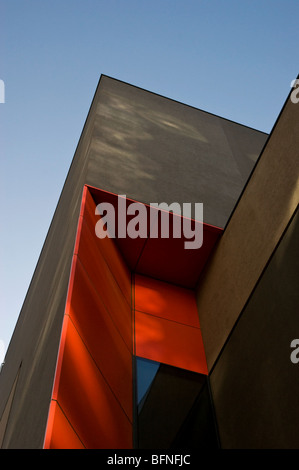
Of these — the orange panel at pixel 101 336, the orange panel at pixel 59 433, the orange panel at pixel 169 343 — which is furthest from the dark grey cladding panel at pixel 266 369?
the orange panel at pixel 59 433

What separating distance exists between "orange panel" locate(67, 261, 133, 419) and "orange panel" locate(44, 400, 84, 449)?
140cm

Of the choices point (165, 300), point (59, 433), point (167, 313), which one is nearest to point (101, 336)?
point (59, 433)

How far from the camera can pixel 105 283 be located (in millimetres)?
7953

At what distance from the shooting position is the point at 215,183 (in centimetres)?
1223

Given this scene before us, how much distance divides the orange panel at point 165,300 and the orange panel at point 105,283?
2.54 feet

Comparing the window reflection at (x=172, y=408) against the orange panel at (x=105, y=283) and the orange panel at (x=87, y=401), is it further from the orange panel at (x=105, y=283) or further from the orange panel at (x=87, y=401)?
the orange panel at (x=105, y=283)

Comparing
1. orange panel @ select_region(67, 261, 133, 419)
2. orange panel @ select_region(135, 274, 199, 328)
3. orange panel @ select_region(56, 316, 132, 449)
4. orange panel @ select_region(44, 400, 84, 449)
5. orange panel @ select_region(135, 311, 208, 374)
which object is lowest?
orange panel @ select_region(44, 400, 84, 449)

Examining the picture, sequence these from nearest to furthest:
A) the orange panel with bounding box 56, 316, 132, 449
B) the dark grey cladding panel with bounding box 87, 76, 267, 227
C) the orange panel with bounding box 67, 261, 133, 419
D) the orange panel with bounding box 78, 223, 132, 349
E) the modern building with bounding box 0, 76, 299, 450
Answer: the orange panel with bounding box 56, 316, 132, 449, the modern building with bounding box 0, 76, 299, 450, the orange panel with bounding box 67, 261, 133, 419, the orange panel with bounding box 78, 223, 132, 349, the dark grey cladding panel with bounding box 87, 76, 267, 227

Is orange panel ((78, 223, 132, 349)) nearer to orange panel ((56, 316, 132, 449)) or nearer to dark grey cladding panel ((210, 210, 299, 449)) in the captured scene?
orange panel ((56, 316, 132, 449))

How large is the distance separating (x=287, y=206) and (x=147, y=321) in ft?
11.4

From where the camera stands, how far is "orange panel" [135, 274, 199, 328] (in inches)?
371

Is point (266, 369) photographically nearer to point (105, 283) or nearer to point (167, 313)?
point (105, 283)

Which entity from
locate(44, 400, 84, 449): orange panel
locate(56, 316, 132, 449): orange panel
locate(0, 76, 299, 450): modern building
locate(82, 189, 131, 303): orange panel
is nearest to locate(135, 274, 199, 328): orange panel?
locate(0, 76, 299, 450): modern building
